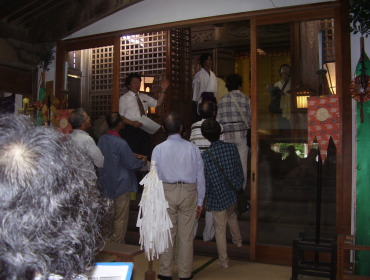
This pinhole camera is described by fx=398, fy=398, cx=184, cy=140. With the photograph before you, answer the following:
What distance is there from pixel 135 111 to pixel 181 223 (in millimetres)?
2479

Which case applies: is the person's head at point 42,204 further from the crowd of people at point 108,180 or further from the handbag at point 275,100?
the handbag at point 275,100

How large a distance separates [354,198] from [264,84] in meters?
1.78

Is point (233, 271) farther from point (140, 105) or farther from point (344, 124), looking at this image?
point (140, 105)

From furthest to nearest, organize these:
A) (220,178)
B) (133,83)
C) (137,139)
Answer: (137,139) → (133,83) → (220,178)

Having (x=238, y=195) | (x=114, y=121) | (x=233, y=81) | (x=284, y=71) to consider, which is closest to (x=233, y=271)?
(x=238, y=195)

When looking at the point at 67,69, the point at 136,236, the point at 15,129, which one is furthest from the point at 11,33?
the point at 15,129

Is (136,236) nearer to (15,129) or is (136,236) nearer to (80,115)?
(80,115)

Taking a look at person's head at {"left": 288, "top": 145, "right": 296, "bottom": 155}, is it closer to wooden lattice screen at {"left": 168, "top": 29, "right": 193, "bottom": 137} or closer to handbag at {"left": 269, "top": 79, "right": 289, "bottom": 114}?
handbag at {"left": 269, "top": 79, "right": 289, "bottom": 114}

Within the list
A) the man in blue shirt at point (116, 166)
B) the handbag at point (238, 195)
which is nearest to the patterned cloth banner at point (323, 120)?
the handbag at point (238, 195)

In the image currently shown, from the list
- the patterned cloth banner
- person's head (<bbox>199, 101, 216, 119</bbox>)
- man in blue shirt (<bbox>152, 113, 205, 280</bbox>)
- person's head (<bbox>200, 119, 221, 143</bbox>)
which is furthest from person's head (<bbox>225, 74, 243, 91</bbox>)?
man in blue shirt (<bbox>152, 113, 205, 280</bbox>)

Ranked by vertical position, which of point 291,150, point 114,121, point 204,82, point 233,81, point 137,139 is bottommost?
point 291,150

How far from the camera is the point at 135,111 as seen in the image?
6340mm

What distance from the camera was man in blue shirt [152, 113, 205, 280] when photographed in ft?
14.4

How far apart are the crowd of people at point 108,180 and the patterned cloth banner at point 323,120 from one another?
95cm
